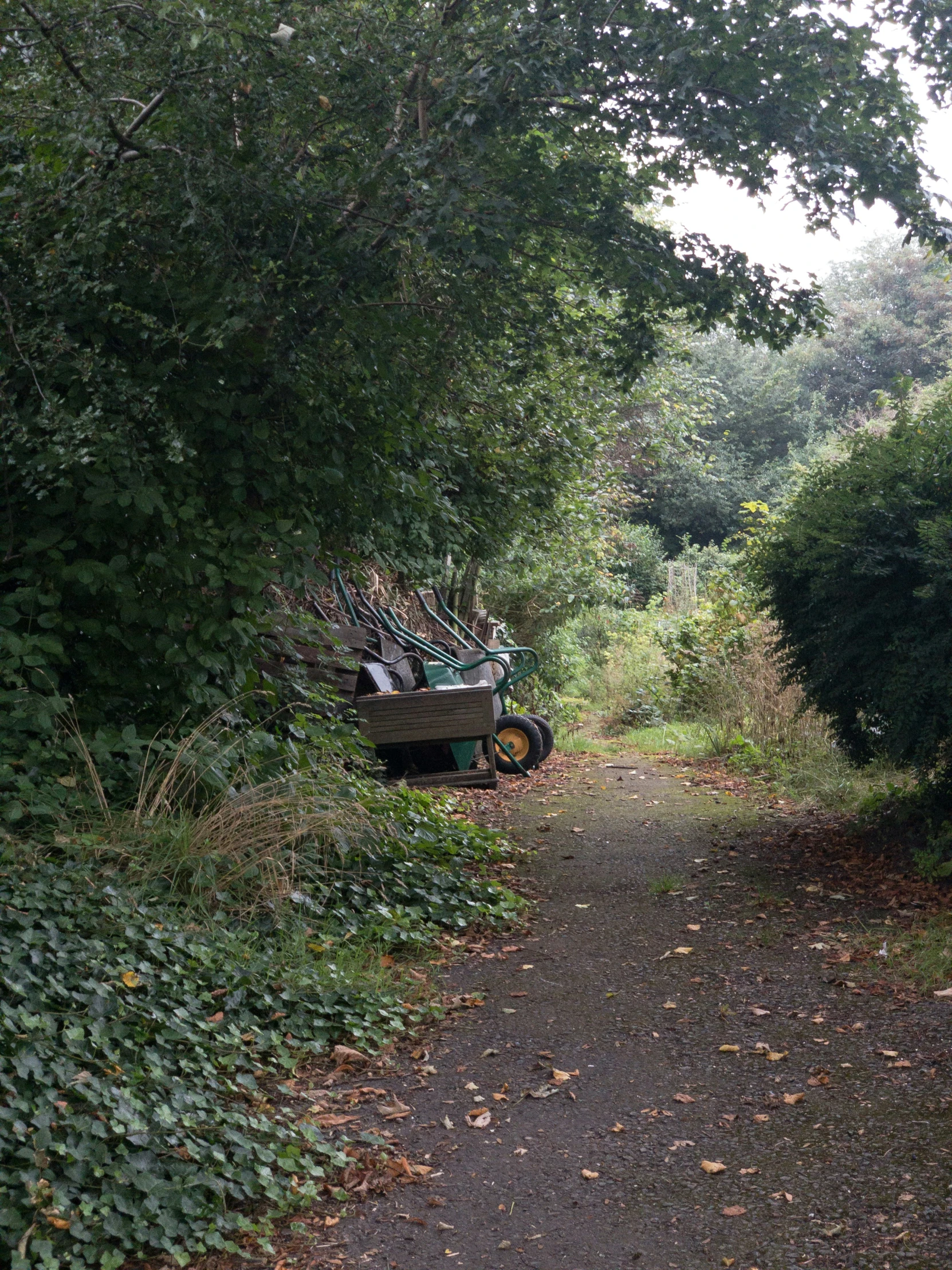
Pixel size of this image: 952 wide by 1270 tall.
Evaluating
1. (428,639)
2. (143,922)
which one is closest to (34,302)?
(143,922)

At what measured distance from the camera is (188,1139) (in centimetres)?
279

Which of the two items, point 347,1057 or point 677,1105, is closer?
point 677,1105

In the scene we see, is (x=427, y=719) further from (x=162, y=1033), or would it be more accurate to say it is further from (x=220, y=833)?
(x=162, y=1033)

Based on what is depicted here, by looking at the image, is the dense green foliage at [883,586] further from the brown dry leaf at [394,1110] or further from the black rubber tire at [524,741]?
the black rubber tire at [524,741]

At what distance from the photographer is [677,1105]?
3.40 meters

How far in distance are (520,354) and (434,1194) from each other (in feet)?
15.3

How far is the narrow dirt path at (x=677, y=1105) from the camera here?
2.65 metres

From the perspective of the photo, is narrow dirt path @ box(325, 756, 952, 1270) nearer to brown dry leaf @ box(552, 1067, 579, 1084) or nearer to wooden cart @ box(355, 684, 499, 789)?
brown dry leaf @ box(552, 1067, 579, 1084)

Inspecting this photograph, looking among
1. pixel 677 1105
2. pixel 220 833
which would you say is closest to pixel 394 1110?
pixel 677 1105

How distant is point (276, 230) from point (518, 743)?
620 cm

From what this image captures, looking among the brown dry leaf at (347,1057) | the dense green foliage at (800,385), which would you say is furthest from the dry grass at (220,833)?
the dense green foliage at (800,385)

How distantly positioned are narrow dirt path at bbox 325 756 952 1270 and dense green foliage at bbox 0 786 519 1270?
0.33m

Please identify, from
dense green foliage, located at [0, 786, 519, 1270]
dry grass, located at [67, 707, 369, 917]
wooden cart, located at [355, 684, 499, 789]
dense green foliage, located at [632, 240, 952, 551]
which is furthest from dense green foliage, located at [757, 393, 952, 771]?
dense green foliage, located at [632, 240, 952, 551]

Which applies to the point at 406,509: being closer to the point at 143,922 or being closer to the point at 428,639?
the point at 143,922
